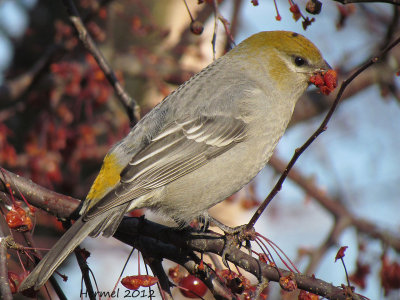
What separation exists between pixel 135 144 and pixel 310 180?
222cm

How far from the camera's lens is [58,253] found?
2688 mm

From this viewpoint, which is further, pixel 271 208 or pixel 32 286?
pixel 271 208

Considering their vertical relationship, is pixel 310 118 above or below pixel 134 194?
above

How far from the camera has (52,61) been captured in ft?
15.0

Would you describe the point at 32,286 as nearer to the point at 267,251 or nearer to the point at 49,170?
the point at 267,251

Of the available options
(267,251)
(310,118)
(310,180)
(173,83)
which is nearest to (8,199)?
(267,251)

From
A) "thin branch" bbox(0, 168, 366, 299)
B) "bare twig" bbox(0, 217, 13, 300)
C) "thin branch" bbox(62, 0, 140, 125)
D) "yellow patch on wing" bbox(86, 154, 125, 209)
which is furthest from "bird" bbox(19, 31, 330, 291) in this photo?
"bare twig" bbox(0, 217, 13, 300)

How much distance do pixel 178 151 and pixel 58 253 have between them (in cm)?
113

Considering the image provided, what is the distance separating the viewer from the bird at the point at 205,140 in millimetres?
3240

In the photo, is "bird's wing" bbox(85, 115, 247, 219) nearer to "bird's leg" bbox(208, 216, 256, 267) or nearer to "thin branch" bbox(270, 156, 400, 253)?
"bird's leg" bbox(208, 216, 256, 267)

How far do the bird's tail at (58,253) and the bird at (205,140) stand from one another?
24 millimetres

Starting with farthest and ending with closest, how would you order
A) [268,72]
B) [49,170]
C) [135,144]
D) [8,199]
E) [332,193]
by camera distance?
[332,193] < [49,170] < [268,72] < [135,144] < [8,199]

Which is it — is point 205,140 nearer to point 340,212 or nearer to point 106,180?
point 106,180

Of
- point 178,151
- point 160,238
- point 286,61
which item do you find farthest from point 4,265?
point 286,61
